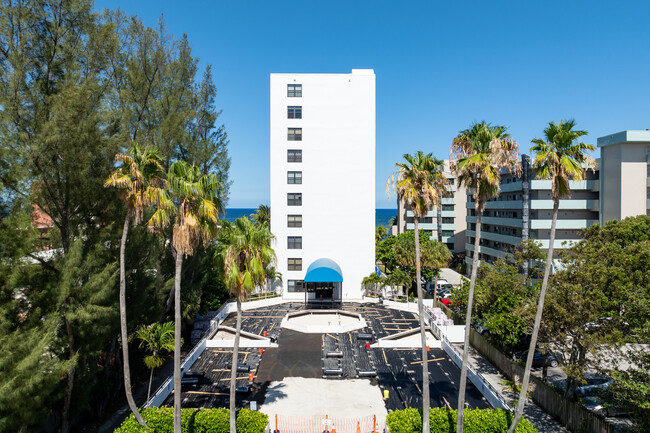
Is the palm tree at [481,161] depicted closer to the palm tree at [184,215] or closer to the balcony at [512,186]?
the palm tree at [184,215]

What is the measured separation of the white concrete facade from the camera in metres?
43.7

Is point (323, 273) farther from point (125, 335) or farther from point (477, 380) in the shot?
point (125, 335)

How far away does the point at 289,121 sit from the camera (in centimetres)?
4391

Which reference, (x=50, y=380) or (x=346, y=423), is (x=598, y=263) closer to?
(x=346, y=423)

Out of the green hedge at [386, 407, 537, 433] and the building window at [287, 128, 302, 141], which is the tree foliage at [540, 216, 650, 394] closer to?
the green hedge at [386, 407, 537, 433]

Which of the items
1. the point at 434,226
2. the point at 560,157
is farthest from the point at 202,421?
the point at 434,226

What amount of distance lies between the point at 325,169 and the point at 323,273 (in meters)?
12.9

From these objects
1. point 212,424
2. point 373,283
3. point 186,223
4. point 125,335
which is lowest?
point 212,424

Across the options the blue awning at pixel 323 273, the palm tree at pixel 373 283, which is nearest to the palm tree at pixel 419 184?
the blue awning at pixel 323 273

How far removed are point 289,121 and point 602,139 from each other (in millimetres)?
37013

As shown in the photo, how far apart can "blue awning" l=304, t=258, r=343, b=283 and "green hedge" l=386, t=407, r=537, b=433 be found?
21.3 m

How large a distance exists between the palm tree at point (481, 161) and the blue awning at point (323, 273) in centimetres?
2299

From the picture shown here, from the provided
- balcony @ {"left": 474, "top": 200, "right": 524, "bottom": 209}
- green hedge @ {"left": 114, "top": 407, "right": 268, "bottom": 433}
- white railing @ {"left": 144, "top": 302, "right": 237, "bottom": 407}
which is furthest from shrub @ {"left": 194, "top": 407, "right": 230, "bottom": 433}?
balcony @ {"left": 474, "top": 200, "right": 524, "bottom": 209}

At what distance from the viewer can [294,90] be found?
43906mm
